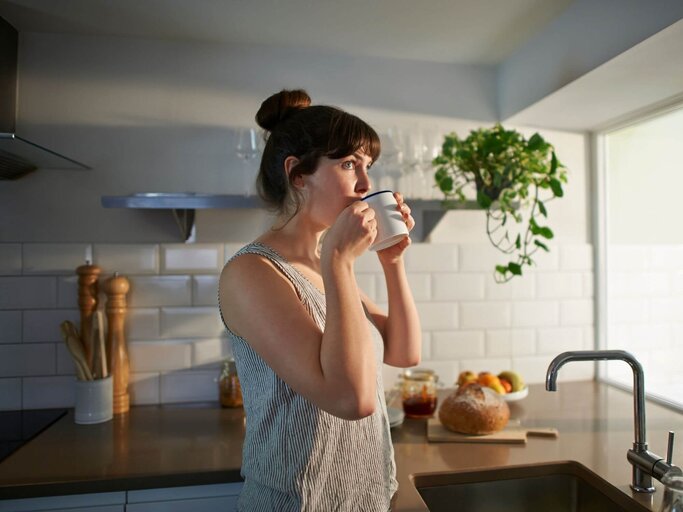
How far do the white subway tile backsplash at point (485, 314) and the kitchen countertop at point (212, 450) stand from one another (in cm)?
32

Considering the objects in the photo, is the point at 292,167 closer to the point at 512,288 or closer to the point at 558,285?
the point at 512,288

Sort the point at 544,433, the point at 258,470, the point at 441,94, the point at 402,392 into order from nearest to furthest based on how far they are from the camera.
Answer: the point at 258,470 → the point at 544,433 → the point at 402,392 → the point at 441,94

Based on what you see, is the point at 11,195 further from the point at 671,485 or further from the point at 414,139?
the point at 671,485

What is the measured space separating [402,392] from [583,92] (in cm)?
105

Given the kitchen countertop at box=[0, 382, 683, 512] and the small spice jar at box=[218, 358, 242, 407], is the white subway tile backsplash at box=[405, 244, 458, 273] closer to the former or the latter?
the kitchen countertop at box=[0, 382, 683, 512]

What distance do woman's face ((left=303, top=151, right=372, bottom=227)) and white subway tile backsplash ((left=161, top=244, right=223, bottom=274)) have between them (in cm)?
80

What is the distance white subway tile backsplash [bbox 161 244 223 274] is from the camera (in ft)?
5.34

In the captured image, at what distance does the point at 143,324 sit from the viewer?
162 centimetres

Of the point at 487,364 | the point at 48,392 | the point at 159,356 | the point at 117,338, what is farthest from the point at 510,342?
the point at 48,392

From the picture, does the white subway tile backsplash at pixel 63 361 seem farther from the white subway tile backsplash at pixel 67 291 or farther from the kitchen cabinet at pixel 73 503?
the kitchen cabinet at pixel 73 503

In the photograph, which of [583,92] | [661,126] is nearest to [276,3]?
[583,92]

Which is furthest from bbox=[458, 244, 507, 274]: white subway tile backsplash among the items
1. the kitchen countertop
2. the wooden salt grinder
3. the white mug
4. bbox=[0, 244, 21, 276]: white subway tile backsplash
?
bbox=[0, 244, 21, 276]: white subway tile backsplash

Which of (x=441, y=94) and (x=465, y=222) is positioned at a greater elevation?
(x=441, y=94)

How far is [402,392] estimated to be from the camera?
1.50 metres
